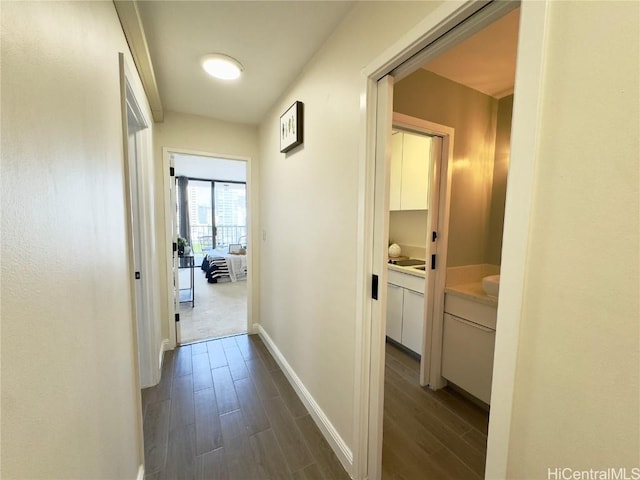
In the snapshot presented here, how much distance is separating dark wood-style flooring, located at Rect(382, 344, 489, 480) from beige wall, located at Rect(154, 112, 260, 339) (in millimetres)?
1947

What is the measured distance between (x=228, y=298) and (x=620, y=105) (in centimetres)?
481

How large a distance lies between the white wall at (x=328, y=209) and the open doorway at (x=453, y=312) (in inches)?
9.5

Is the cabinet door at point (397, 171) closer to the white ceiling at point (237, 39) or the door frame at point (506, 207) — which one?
the white ceiling at point (237, 39)

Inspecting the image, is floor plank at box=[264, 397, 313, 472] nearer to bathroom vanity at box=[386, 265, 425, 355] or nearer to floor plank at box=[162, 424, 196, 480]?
floor plank at box=[162, 424, 196, 480]

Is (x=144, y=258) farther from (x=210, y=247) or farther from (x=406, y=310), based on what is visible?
(x=210, y=247)

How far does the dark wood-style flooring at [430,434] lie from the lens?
4.92 feet

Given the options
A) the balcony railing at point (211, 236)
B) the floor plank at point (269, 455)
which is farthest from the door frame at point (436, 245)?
the balcony railing at point (211, 236)

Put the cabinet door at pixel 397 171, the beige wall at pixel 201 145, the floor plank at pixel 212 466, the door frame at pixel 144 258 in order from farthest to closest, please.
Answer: the cabinet door at pixel 397 171
the beige wall at pixel 201 145
the door frame at pixel 144 258
the floor plank at pixel 212 466

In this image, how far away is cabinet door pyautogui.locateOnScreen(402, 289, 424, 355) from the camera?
2531mm

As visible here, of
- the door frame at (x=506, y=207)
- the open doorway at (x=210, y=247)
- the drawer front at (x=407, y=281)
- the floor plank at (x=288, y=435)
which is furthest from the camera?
the open doorway at (x=210, y=247)

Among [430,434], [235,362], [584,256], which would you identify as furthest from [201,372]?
[584,256]

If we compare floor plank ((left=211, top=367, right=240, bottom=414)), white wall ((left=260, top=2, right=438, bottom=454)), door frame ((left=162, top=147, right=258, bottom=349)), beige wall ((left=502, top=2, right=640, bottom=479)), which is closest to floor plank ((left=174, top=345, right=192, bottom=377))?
door frame ((left=162, top=147, right=258, bottom=349))

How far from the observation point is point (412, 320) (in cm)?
262

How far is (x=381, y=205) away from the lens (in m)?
1.25
